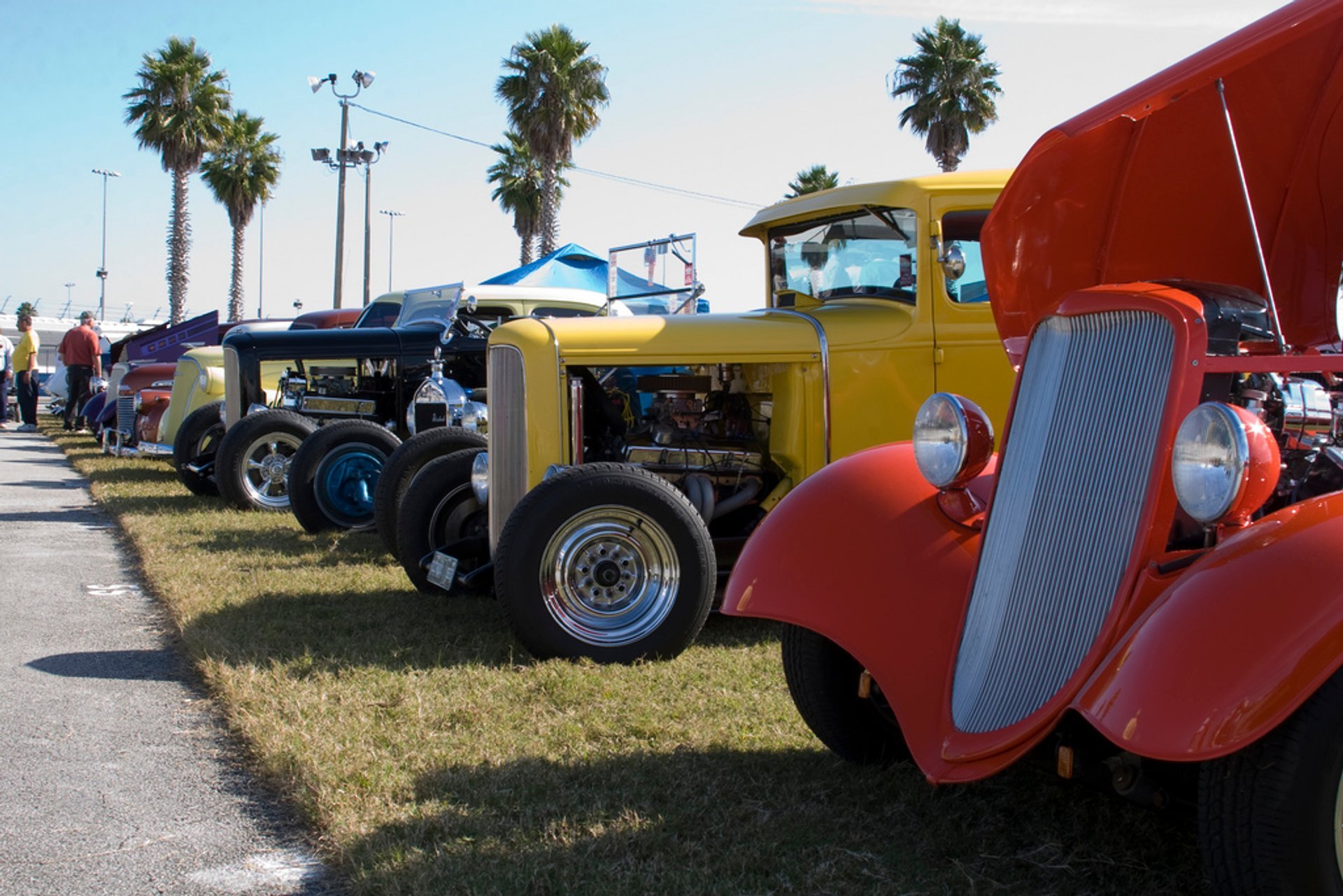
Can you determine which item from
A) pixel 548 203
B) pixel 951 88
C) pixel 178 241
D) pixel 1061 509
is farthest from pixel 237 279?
pixel 1061 509

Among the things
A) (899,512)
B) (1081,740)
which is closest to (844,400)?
(899,512)

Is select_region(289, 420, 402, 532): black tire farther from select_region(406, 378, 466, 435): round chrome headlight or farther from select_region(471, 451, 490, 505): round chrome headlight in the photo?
select_region(471, 451, 490, 505): round chrome headlight

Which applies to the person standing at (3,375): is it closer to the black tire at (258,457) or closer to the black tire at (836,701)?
the black tire at (258,457)

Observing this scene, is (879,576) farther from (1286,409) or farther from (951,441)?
(1286,409)

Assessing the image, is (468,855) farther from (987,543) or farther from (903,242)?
(903,242)

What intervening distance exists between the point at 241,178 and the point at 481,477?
1293 inches

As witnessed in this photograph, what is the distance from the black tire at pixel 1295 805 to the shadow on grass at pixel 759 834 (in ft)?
1.95

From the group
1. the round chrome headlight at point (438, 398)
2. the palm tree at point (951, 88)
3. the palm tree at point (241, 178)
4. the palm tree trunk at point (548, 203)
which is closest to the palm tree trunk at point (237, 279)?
the palm tree at point (241, 178)

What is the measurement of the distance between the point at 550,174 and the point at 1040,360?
26.1 m

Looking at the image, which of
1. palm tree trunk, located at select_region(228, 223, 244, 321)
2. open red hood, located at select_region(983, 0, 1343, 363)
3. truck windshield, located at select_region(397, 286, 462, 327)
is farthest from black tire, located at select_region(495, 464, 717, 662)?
palm tree trunk, located at select_region(228, 223, 244, 321)

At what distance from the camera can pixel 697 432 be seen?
5.46 m

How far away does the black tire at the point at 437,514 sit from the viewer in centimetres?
564

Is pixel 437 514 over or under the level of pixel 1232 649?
under

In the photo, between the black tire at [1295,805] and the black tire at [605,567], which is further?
the black tire at [605,567]
